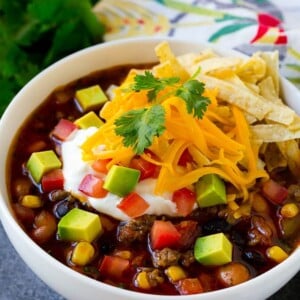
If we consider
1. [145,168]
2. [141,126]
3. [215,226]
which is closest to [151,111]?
[141,126]

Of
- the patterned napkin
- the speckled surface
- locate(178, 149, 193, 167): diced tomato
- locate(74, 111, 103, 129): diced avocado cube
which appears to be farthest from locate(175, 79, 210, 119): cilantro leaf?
the patterned napkin

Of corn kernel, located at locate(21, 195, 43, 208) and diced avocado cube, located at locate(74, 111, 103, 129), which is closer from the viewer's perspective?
corn kernel, located at locate(21, 195, 43, 208)

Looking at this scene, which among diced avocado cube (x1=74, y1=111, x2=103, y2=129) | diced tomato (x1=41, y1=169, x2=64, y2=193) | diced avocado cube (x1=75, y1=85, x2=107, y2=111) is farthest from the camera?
diced avocado cube (x1=75, y1=85, x2=107, y2=111)

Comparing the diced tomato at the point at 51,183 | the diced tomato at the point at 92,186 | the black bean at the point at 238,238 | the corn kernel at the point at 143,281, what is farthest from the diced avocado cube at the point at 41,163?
the black bean at the point at 238,238

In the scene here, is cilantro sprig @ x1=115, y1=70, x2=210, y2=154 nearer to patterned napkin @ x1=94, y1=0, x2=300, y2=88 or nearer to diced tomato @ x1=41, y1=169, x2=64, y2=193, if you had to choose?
diced tomato @ x1=41, y1=169, x2=64, y2=193

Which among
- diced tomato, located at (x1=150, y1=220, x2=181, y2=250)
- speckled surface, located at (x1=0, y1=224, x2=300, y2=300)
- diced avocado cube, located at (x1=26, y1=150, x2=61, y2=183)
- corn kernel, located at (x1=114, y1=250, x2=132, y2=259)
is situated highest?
diced avocado cube, located at (x1=26, y1=150, x2=61, y2=183)

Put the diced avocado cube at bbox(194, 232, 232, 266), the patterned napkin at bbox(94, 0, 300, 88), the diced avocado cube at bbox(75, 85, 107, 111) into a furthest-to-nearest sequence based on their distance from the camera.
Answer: the patterned napkin at bbox(94, 0, 300, 88), the diced avocado cube at bbox(75, 85, 107, 111), the diced avocado cube at bbox(194, 232, 232, 266)

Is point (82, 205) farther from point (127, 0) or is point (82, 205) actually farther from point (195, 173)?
point (127, 0)
